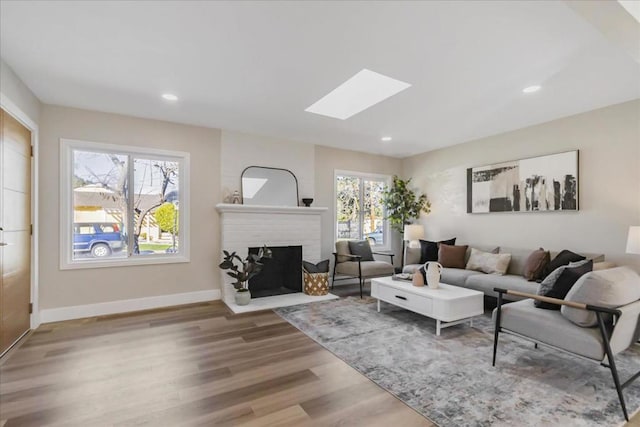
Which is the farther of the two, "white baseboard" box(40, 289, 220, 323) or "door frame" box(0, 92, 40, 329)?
"white baseboard" box(40, 289, 220, 323)

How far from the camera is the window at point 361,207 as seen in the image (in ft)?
19.2

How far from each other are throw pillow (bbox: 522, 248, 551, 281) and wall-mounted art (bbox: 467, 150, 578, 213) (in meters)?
0.71

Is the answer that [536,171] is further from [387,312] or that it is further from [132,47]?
[132,47]

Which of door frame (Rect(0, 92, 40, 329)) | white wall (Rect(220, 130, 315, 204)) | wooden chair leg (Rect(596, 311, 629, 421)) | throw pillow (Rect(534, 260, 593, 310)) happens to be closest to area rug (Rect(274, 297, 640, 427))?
wooden chair leg (Rect(596, 311, 629, 421))

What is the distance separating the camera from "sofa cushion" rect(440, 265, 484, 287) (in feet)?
13.8

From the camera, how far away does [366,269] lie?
193 inches

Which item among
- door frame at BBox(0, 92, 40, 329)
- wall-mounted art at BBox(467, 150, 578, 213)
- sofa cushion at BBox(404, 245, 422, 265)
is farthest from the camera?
sofa cushion at BBox(404, 245, 422, 265)

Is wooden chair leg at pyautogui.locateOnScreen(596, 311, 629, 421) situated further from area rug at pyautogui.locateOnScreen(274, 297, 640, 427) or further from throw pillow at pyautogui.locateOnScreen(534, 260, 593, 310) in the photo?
throw pillow at pyautogui.locateOnScreen(534, 260, 593, 310)

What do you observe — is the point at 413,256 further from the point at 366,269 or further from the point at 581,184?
the point at 581,184

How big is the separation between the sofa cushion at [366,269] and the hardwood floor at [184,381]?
1.82m

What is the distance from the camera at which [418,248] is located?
5320mm

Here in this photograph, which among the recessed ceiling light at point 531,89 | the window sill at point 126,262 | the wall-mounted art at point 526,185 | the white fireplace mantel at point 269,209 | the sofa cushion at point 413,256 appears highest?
the recessed ceiling light at point 531,89

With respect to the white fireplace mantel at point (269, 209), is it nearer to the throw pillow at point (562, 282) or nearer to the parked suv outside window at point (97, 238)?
the parked suv outside window at point (97, 238)

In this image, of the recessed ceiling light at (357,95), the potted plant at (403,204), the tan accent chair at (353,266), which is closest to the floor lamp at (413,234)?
the potted plant at (403,204)
